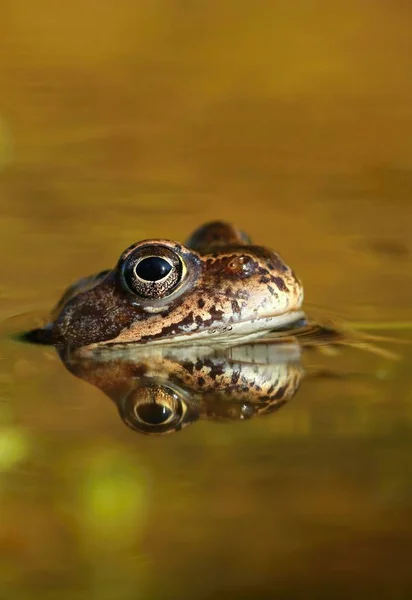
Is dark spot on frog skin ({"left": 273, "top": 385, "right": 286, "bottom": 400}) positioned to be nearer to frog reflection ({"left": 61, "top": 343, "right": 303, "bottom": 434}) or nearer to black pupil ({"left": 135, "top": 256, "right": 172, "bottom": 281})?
frog reflection ({"left": 61, "top": 343, "right": 303, "bottom": 434})

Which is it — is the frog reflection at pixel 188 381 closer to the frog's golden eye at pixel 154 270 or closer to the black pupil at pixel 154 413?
the black pupil at pixel 154 413

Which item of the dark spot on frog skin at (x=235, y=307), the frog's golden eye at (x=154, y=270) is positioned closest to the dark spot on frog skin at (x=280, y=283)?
the dark spot on frog skin at (x=235, y=307)

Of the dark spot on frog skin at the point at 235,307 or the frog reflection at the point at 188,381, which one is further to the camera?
the dark spot on frog skin at the point at 235,307

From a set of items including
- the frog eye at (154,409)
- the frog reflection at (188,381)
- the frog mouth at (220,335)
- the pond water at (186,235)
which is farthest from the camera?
the frog mouth at (220,335)

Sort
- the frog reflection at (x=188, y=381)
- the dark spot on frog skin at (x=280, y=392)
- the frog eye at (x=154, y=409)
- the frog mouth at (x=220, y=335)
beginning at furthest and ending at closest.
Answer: the frog mouth at (x=220, y=335) → the dark spot on frog skin at (x=280, y=392) → the frog reflection at (x=188, y=381) → the frog eye at (x=154, y=409)

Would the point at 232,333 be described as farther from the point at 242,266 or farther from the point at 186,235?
the point at 186,235

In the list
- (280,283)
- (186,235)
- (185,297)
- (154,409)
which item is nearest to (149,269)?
(185,297)

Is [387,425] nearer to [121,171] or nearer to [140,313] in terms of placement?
[140,313]
